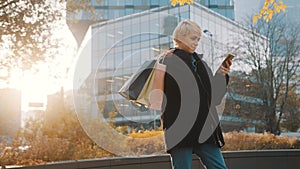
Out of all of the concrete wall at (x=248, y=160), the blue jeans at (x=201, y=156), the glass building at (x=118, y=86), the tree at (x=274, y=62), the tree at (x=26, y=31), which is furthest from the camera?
the tree at (x=274, y=62)

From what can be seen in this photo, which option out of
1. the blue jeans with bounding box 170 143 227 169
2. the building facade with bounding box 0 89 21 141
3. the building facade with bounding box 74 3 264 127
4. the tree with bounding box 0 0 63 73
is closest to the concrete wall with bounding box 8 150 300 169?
the building facade with bounding box 74 3 264 127

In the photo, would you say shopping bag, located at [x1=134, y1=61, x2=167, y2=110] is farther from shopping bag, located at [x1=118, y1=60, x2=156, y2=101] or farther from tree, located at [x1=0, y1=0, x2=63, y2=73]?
tree, located at [x1=0, y1=0, x2=63, y2=73]

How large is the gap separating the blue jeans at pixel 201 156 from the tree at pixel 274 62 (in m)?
20.7

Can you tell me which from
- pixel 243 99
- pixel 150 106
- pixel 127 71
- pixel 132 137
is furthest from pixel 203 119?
pixel 243 99

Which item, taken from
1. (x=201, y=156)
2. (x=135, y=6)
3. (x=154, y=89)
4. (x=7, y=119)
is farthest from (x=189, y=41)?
(x=135, y=6)

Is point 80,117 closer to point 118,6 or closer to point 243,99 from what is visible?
point 243,99

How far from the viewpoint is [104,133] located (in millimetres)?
9953

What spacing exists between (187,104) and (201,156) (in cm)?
39

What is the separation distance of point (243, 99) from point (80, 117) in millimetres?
14863

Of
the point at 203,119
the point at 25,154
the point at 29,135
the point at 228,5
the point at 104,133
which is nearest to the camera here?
the point at 203,119

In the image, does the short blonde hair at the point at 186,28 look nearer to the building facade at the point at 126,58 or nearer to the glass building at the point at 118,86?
the glass building at the point at 118,86

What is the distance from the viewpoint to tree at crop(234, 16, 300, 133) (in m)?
22.8

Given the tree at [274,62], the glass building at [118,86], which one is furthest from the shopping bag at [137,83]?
the tree at [274,62]

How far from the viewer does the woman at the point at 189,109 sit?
2844mm
